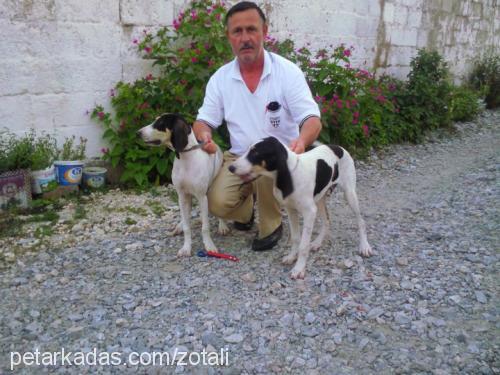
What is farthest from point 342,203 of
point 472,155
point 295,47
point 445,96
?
point 445,96

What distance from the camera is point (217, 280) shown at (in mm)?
3219

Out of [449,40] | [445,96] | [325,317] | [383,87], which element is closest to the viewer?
[325,317]

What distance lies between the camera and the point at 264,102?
354 cm

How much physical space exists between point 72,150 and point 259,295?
9.35 ft

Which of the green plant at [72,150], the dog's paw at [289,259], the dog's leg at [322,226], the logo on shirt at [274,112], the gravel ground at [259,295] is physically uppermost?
the logo on shirt at [274,112]

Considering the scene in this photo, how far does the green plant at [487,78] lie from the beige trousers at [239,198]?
9563 millimetres

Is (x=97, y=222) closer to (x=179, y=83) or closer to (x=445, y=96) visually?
(x=179, y=83)

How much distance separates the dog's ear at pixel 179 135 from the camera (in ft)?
10.6

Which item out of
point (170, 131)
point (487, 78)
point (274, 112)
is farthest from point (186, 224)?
point (487, 78)

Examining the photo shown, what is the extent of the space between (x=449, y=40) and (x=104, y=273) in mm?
10346

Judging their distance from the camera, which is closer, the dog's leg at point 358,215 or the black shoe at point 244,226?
the dog's leg at point 358,215

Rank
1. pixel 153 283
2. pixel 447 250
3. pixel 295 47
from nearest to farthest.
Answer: pixel 153 283 → pixel 447 250 → pixel 295 47

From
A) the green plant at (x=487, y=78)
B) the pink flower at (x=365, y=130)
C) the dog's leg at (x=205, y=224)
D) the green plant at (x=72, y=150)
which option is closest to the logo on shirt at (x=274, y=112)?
the dog's leg at (x=205, y=224)

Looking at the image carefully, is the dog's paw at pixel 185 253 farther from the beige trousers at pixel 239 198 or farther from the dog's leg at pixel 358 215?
the dog's leg at pixel 358 215
